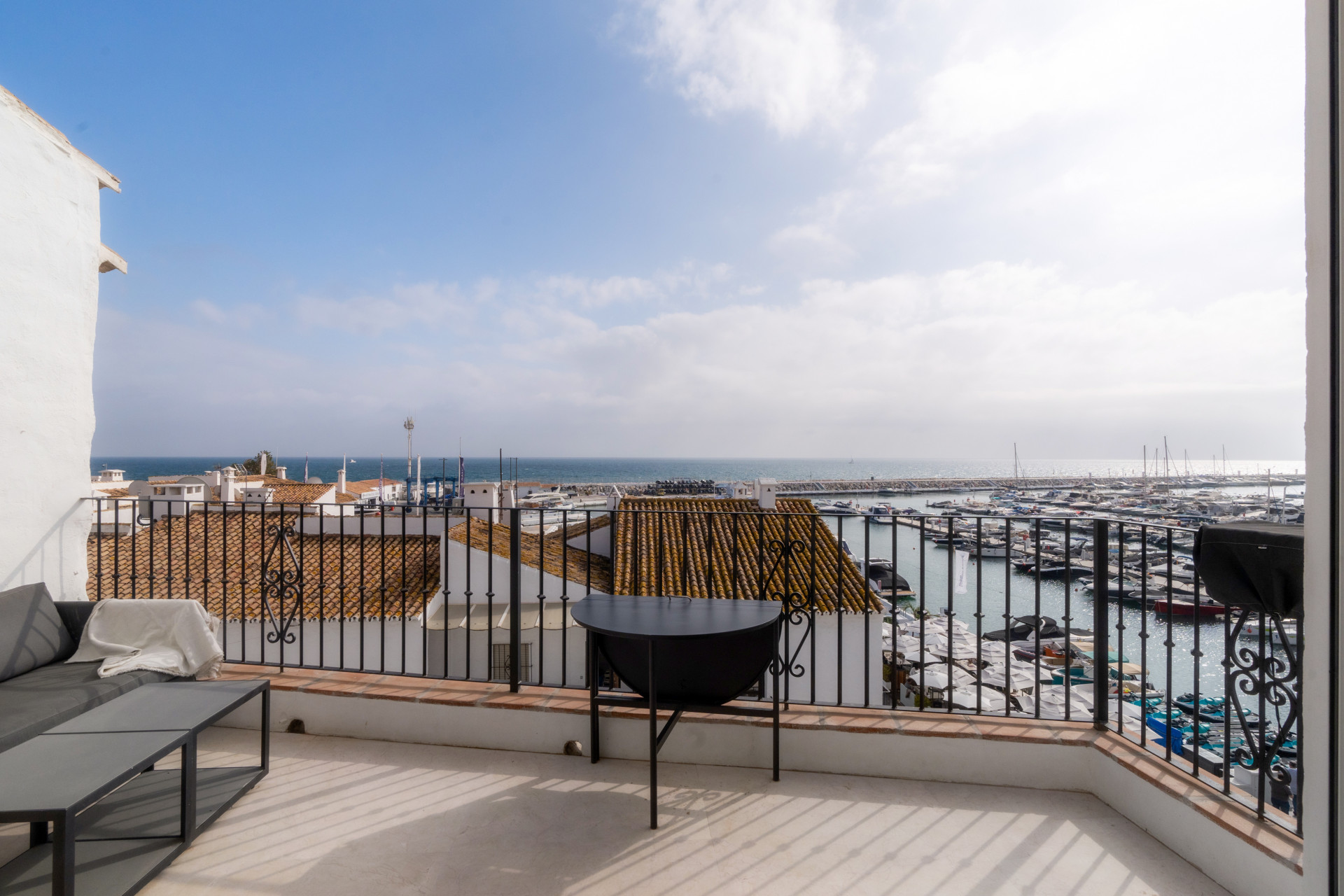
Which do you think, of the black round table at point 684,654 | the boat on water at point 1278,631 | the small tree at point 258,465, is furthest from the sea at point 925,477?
the small tree at point 258,465

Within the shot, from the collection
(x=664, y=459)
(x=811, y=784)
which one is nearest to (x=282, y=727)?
(x=811, y=784)

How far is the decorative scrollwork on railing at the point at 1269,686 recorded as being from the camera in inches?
62.4

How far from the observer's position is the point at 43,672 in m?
2.43

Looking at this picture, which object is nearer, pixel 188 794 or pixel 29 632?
pixel 188 794

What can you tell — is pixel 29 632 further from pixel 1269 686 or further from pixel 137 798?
pixel 1269 686

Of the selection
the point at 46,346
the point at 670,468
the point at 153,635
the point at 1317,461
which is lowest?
the point at 670,468

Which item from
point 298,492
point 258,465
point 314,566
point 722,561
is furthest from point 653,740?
point 258,465

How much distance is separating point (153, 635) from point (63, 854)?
5.45ft

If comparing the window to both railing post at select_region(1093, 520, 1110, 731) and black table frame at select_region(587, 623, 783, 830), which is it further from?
railing post at select_region(1093, 520, 1110, 731)

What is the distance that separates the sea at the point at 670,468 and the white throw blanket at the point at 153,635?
53376 mm

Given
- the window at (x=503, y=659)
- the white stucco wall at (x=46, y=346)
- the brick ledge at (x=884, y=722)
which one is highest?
the white stucco wall at (x=46, y=346)

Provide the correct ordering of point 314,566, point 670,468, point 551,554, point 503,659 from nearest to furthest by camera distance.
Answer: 1. point 314,566
2. point 503,659
3. point 551,554
4. point 670,468

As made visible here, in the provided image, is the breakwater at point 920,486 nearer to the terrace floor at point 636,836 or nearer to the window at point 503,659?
the window at point 503,659

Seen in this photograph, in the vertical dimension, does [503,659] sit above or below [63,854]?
below
